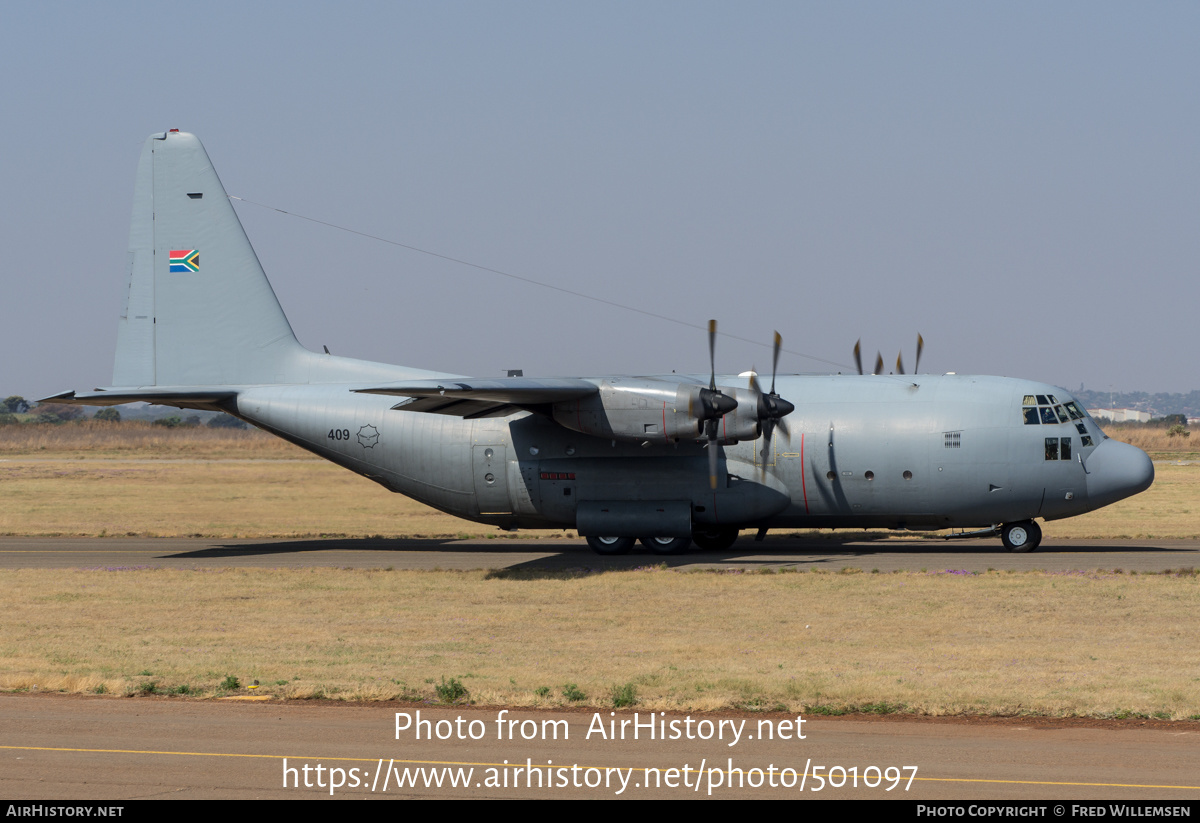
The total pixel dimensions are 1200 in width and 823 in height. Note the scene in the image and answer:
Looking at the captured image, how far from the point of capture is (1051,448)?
88.2ft

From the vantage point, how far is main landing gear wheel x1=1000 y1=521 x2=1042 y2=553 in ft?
91.8

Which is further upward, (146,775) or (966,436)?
(966,436)

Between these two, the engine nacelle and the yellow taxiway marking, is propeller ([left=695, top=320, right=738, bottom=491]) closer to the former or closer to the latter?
the engine nacelle

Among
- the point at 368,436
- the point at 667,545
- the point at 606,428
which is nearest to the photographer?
the point at 606,428

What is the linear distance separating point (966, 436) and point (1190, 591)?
681cm

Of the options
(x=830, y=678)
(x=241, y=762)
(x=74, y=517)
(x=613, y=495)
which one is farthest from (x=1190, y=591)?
(x=74, y=517)

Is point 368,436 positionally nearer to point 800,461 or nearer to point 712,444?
point 712,444

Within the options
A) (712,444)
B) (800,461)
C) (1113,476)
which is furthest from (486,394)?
(1113,476)

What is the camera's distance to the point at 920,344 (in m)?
31.1

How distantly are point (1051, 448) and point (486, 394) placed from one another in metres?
13.2

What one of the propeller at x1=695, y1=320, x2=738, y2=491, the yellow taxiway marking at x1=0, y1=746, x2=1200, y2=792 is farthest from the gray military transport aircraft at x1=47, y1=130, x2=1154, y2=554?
the yellow taxiway marking at x1=0, y1=746, x2=1200, y2=792

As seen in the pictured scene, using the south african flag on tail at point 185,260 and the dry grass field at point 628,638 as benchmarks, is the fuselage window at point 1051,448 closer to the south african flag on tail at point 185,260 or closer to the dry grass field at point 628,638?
the dry grass field at point 628,638

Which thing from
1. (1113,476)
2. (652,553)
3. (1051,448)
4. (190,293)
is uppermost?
(190,293)
